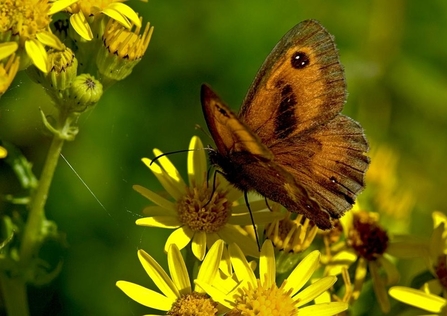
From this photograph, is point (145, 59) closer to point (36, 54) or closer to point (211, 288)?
point (36, 54)

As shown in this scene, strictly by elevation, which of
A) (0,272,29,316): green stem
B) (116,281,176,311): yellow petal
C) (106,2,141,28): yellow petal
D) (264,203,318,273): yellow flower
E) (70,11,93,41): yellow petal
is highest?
(106,2,141,28): yellow petal

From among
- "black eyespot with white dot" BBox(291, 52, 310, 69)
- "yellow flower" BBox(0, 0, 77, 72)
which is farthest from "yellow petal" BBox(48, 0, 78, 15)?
"black eyespot with white dot" BBox(291, 52, 310, 69)

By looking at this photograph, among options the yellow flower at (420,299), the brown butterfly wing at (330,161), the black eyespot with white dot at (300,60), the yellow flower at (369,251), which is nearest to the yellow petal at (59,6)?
the black eyespot with white dot at (300,60)

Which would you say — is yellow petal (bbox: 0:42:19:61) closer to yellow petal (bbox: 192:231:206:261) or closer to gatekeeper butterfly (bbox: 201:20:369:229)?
gatekeeper butterfly (bbox: 201:20:369:229)

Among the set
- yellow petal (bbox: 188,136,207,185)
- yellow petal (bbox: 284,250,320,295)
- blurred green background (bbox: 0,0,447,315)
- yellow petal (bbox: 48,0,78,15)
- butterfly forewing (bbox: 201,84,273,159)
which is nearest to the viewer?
butterfly forewing (bbox: 201,84,273,159)

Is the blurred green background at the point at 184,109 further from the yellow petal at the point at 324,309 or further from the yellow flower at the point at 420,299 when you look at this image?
the yellow flower at the point at 420,299

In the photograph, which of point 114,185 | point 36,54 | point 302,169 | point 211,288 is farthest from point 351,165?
point 114,185
